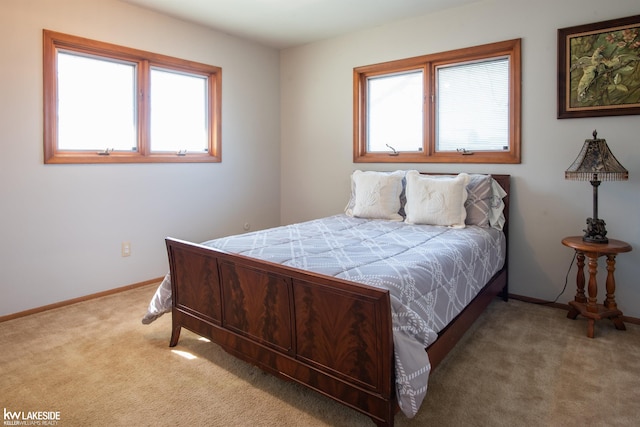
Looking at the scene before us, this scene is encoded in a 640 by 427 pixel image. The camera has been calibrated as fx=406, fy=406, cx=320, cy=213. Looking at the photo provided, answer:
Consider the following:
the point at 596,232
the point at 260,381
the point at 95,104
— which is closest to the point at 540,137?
the point at 596,232

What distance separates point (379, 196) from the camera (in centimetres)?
359

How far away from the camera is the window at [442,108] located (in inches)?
134

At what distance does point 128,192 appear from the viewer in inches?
139

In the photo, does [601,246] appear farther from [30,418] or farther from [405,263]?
[30,418]

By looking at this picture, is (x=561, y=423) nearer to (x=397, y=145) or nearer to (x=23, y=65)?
(x=397, y=145)

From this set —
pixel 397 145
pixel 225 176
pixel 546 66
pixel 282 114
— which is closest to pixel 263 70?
pixel 282 114

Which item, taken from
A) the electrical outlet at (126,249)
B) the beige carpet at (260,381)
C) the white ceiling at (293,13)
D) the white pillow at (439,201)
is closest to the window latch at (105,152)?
the electrical outlet at (126,249)

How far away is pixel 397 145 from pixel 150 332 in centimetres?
281

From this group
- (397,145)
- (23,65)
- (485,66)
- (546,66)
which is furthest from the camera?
(397,145)

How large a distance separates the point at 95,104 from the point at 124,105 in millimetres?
244

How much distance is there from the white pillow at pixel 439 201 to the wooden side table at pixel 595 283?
77 cm

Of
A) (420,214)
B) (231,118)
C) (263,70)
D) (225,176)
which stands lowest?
(420,214)

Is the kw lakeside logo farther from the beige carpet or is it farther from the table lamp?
the table lamp

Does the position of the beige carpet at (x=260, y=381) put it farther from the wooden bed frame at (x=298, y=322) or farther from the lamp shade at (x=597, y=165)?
the lamp shade at (x=597, y=165)
